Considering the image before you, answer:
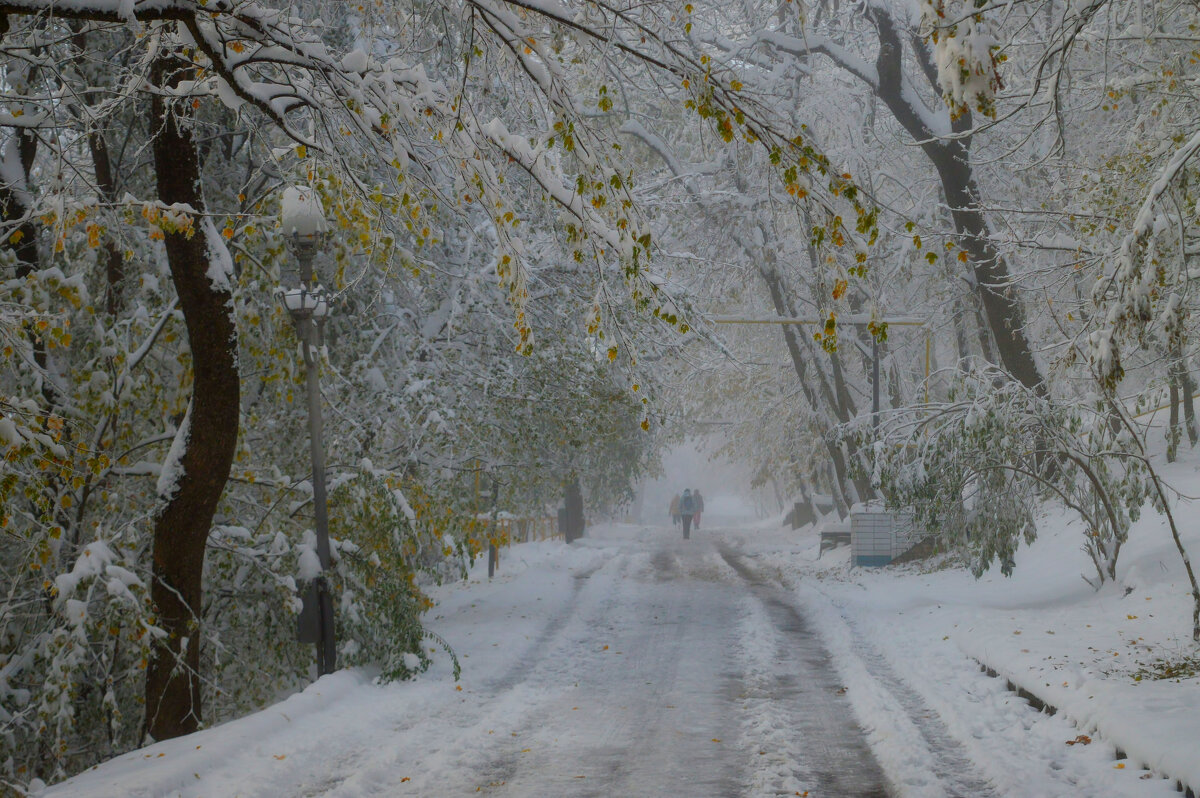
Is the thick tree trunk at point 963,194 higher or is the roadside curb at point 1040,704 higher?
the thick tree trunk at point 963,194

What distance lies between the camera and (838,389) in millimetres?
24016

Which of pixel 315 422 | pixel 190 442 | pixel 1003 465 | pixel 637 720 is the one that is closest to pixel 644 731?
pixel 637 720

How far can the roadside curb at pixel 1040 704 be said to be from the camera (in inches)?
227

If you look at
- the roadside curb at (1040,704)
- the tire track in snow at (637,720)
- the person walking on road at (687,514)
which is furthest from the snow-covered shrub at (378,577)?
the person walking on road at (687,514)

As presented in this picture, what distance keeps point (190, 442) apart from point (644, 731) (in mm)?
4254

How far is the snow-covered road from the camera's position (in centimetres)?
647

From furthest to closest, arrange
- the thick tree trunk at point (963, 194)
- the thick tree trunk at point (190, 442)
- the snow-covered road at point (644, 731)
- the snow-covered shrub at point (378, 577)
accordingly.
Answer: the thick tree trunk at point (963, 194) → the snow-covered shrub at point (378, 577) → the thick tree trunk at point (190, 442) → the snow-covered road at point (644, 731)

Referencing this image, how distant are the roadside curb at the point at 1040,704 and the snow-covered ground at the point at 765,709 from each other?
0.05 meters

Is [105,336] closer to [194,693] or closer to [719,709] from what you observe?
[194,693]

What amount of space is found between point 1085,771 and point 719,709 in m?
3.07

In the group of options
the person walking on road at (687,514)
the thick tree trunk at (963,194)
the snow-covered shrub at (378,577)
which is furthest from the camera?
the person walking on road at (687,514)

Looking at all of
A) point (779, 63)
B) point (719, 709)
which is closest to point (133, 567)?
point (719, 709)

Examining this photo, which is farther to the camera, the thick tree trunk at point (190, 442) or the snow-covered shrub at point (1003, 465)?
the snow-covered shrub at point (1003, 465)

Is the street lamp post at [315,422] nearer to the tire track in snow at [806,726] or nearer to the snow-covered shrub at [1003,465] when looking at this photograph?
the tire track in snow at [806,726]
